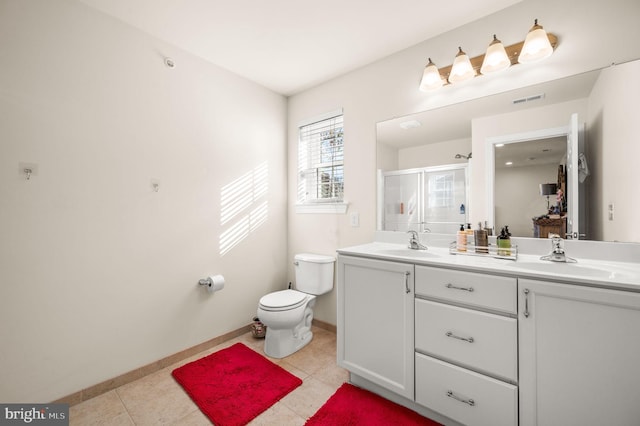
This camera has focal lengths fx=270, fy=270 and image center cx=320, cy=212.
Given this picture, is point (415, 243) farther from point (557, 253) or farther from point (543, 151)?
point (543, 151)

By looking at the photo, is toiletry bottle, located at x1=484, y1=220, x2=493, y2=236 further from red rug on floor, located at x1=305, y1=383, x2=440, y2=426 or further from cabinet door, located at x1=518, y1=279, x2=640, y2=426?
red rug on floor, located at x1=305, y1=383, x2=440, y2=426

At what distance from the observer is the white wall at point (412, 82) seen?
4.76 feet

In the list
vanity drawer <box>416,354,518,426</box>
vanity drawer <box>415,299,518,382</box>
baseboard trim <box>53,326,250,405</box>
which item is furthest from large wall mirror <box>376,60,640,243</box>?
baseboard trim <box>53,326,250,405</box>

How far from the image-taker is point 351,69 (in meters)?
2.43

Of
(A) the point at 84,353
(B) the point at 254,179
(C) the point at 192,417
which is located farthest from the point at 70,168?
(C) the point at 192,417

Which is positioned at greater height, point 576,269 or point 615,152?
point 615,152

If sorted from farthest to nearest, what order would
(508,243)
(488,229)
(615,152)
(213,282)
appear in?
(213,282) < (488,229) < (508,243) < (615,152)

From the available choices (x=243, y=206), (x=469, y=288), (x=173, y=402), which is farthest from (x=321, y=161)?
(x=173, y=402)

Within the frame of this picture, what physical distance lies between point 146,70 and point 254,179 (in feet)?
3.85

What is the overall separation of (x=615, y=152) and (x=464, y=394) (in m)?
1.45

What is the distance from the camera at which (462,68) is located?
1.78 metres

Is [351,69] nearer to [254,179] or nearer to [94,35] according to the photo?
[254,179]

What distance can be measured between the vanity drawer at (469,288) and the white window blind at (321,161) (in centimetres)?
131

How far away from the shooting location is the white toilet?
2111mm
